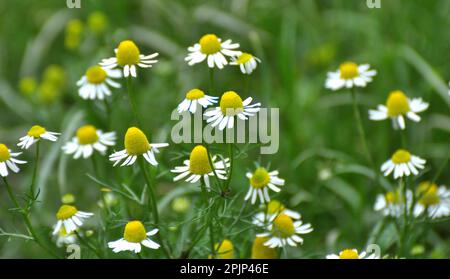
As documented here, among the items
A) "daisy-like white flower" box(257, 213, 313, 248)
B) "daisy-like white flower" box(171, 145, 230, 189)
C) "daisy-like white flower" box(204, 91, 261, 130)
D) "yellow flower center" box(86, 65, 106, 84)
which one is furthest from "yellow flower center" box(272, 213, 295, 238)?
"yellow flower center" box(86, 65, 106, 84)

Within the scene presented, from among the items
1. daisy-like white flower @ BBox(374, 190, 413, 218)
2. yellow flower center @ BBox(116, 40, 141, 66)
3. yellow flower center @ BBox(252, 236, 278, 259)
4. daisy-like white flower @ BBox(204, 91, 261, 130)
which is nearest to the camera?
daisy-like white flower @ BBox(204, 91, 261, 130)

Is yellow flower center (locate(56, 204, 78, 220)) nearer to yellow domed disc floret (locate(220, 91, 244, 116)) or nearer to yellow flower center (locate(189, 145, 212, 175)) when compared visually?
yellow flower center (locate(189, 145, 212, 175))

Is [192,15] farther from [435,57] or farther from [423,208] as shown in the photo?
[423,208]

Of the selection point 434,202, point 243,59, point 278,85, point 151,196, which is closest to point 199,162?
point 151,196

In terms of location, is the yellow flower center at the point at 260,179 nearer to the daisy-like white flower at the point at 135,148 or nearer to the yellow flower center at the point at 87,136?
the daisy-like white flower at the point at 135,148

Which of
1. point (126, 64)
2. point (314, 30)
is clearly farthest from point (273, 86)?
point (126, 64)

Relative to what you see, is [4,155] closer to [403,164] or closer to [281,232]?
[281,232]
